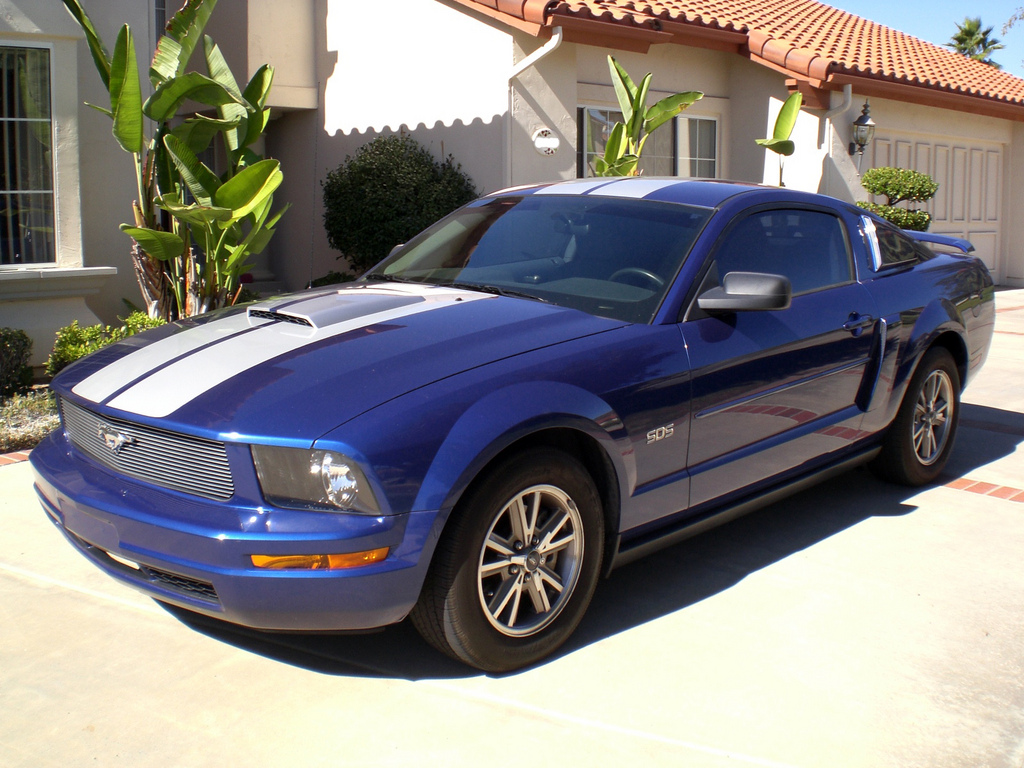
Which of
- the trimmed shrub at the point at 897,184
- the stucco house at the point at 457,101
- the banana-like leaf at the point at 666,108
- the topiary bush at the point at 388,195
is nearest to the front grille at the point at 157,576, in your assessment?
the stucco house at the point at 457,101

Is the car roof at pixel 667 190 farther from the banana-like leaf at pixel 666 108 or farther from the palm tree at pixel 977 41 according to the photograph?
the palm tree at pixel 977 41

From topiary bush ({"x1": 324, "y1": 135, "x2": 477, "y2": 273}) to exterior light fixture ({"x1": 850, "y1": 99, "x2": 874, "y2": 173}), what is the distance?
5795mm

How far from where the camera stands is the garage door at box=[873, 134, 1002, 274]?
15.3m

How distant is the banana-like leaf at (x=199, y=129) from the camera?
23.1 feet

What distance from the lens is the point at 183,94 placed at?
7.00m

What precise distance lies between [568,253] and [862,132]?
10413mm

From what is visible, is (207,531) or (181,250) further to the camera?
(181,250)

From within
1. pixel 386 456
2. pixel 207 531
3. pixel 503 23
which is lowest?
pixel 207 531

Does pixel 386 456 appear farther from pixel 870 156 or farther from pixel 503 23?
pixel 870 156

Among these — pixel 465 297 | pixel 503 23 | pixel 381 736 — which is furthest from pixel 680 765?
pixel 503 23

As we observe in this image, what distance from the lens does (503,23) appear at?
1044 cm

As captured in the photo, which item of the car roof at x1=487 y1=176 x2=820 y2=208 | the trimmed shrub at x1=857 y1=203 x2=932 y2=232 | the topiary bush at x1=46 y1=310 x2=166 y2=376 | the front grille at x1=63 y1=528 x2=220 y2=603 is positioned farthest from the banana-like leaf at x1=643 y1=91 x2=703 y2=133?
the front grille at x1=63 y1=528 x2=220 y2=603

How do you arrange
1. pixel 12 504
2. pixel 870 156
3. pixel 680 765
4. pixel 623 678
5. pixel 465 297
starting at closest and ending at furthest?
pixel 680 765 → pixel 623 678 → pixel 465 297 → pixel 12 504 → pixel 870 156

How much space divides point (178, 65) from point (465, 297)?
4476mm
